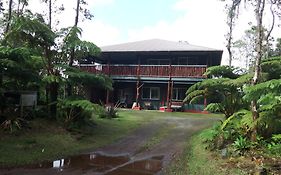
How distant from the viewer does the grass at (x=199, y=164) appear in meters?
8.29

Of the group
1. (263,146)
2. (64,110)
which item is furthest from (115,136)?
(263,146)

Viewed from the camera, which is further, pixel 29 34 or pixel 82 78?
pixel 82 78

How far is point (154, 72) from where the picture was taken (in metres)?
29.0

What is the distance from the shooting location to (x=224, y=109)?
44.9 feet

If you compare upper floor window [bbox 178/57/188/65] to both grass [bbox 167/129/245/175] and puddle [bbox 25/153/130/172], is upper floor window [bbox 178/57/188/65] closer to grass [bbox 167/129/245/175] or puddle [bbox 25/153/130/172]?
grass [bbox 167/129/245/175]

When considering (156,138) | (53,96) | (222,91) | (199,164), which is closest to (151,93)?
(156,138)

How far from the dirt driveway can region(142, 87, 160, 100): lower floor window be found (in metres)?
15.4

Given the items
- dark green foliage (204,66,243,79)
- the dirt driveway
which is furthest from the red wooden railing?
dark green foliage (204,66,243,79)

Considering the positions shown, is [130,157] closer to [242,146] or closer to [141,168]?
[141,168]

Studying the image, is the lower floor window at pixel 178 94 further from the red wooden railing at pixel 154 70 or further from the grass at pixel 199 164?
the grass at pixel 199 164

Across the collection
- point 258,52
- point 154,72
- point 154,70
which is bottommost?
point 258,52

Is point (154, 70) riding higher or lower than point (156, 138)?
higher

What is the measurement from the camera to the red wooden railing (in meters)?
27.5

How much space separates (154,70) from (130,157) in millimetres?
18591
